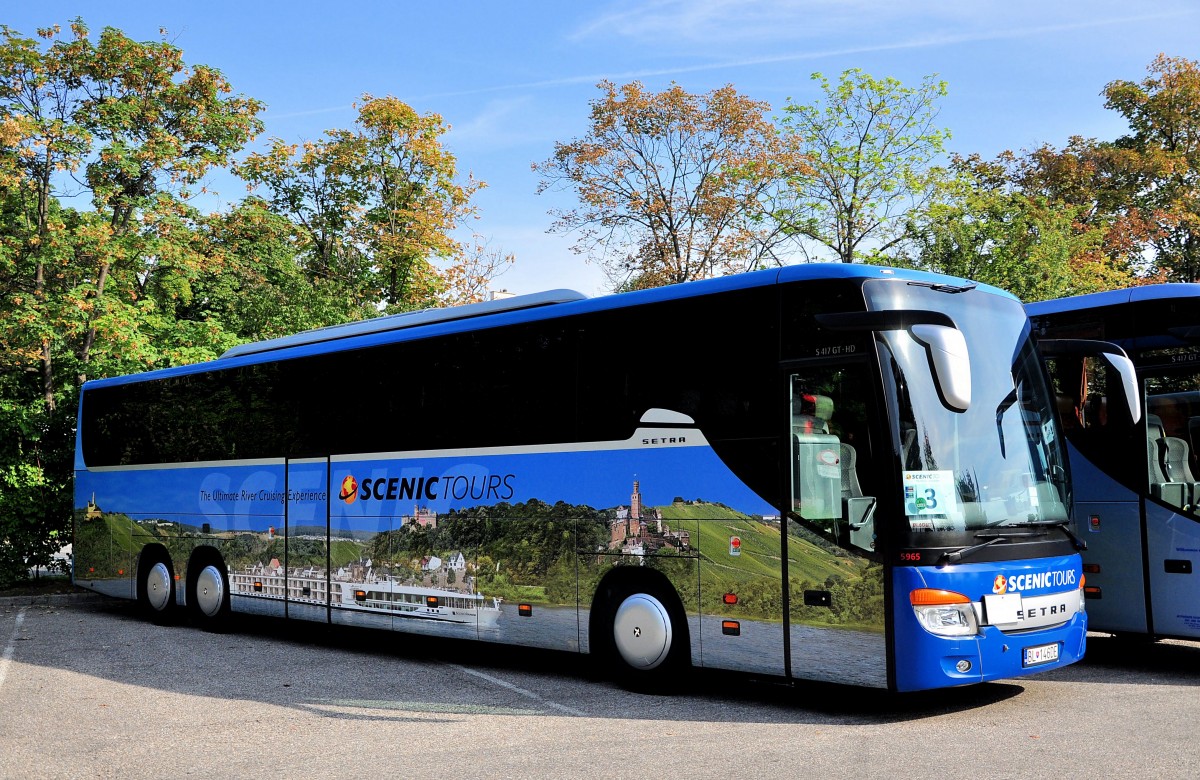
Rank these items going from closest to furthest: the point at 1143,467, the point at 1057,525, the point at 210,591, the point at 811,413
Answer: the point at 811,413 → the point at 1057,525 → the point at 1143,467 → the point at 210,591

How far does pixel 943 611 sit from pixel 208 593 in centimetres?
998

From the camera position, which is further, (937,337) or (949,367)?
(937,337)

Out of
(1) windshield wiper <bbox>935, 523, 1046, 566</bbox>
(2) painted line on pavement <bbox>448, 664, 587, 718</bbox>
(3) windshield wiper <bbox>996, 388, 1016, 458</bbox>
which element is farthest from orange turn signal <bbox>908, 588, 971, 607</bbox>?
(2) painted line on pavement <bbox>448, 664, 587, 718</bbox>

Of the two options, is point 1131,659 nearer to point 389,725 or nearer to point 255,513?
point 389,725

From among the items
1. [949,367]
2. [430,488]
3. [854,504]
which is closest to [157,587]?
[430,488]

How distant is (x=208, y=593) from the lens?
47.3 ft

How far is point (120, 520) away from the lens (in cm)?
1602

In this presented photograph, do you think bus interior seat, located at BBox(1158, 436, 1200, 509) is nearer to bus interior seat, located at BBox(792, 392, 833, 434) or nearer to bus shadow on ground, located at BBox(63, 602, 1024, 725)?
bus shadow on ground, located at BBox(63, 602, 1024, 725)

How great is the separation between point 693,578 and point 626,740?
5.74ft

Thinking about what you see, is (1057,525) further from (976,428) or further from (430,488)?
(430,488)

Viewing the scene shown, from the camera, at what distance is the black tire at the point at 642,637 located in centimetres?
916

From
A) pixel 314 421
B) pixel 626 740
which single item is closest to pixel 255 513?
pixel 314 421

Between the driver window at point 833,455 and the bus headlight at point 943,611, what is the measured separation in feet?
1.53

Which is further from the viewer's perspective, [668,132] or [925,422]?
[668,132]
